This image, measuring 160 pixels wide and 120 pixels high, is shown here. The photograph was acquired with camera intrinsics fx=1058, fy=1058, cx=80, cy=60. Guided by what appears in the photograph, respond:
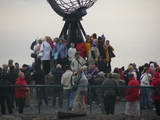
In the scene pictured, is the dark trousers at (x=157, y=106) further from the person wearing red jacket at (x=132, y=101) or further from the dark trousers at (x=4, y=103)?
the dark trousers at (x=4, y=103)

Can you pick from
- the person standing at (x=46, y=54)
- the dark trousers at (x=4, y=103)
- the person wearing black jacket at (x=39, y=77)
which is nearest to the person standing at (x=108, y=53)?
the person standing at (x=46, y=54)

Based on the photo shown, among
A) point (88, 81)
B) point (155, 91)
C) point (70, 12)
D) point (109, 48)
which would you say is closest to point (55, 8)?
point (70, 12)

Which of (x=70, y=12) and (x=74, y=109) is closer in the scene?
(x=74, y=109)

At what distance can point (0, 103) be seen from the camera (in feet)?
129

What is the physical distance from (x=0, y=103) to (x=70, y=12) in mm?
13075

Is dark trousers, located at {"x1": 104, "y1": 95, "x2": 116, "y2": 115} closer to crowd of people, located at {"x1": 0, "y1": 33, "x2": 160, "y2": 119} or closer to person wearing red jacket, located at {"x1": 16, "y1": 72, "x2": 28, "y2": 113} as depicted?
crowd of people, located at {"x1": 0, "y1": 33, "x2": 160, "y2": 119}

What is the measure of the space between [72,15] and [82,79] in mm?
11633

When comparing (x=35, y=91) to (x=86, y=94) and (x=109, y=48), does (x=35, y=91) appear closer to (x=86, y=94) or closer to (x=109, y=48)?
(x=86, y=94)

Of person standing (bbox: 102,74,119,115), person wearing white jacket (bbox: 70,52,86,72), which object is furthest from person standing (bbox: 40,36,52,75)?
person standing (bbox: 102,74,119,115)

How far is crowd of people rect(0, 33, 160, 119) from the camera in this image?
128 ft

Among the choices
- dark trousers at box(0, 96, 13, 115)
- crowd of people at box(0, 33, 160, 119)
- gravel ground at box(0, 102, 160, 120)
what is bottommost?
gravel ground at box(0, 102, 160, 120)

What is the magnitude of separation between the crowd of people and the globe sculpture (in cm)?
413

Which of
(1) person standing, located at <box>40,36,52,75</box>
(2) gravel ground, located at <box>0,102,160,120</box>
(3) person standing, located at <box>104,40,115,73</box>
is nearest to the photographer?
(2) gravel ground, located at <box>0,102,160,120</box>

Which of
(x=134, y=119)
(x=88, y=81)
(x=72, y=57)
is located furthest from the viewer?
(x=72, y=57)
